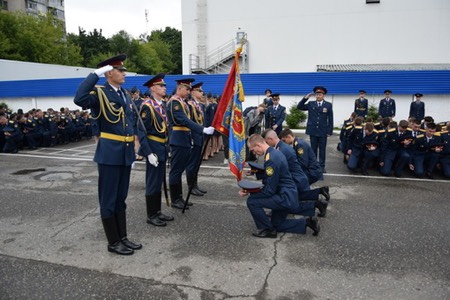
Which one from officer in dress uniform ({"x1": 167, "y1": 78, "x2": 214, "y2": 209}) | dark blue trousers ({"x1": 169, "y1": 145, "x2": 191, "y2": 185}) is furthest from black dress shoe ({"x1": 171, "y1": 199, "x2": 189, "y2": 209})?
dark blue trousers ({"x1": 169, "y1": 145, "x2": 191, "y2": 185})

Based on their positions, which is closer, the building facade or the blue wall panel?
the blue wall panel

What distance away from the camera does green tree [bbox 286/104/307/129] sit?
16.9 meters

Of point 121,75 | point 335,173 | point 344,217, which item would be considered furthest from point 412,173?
point 121,75

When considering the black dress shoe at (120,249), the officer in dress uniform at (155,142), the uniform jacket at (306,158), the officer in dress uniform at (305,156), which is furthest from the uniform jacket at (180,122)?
the black dress shoe at (120,249)

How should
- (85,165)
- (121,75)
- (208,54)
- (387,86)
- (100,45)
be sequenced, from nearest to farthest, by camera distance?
(121,75) → (85,165) → (387,86) → (208,54) → (100,45)

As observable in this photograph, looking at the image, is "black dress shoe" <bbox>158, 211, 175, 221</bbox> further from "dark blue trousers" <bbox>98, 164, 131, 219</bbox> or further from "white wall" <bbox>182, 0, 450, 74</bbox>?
"white wall" <bbox>182, 0, 450, 74</bbox>

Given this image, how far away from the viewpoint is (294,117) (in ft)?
55.5

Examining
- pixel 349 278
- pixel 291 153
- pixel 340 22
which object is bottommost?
pixel 349 278

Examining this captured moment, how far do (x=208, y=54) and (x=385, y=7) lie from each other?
504 inches

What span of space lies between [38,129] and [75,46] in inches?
1563

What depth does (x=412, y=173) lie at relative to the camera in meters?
8.10

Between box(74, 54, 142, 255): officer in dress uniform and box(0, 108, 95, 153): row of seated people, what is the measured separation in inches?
296

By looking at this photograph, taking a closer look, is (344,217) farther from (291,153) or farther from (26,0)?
(26,0)

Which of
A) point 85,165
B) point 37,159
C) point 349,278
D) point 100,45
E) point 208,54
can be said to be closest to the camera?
point 349,278
